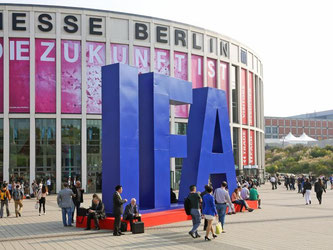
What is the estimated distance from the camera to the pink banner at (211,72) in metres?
45.0

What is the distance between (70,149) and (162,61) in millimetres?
11556

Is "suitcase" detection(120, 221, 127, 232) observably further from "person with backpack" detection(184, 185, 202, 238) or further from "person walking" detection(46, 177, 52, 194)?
"person walking" detection(46, 177, 52, 194)

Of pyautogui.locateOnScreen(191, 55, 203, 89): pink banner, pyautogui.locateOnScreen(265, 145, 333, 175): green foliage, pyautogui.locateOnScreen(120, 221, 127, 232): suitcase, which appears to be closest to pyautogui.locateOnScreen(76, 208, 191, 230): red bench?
pyautogui.locateOnScreen(120, 221, 127, 232): suitcase

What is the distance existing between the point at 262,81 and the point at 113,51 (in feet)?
83.0

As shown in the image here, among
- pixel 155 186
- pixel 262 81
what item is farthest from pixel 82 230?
pixel 262 81

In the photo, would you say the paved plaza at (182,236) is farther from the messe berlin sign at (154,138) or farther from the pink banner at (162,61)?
the pink banner at (162,61)

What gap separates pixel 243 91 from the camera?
164ft

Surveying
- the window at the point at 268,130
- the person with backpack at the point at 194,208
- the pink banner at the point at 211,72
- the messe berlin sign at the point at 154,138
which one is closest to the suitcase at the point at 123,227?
the messe berlin sign at the point at 154,138

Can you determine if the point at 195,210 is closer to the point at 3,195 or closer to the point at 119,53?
the point at 3,195

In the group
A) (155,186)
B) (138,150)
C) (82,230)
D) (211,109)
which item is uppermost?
(211,109)

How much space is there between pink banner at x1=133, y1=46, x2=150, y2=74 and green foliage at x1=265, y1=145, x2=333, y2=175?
45162 millimetres

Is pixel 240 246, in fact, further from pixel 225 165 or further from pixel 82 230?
pixel 225 165

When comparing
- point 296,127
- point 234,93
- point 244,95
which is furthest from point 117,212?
point 296,127

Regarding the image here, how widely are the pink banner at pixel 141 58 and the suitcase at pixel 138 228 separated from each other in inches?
1062
